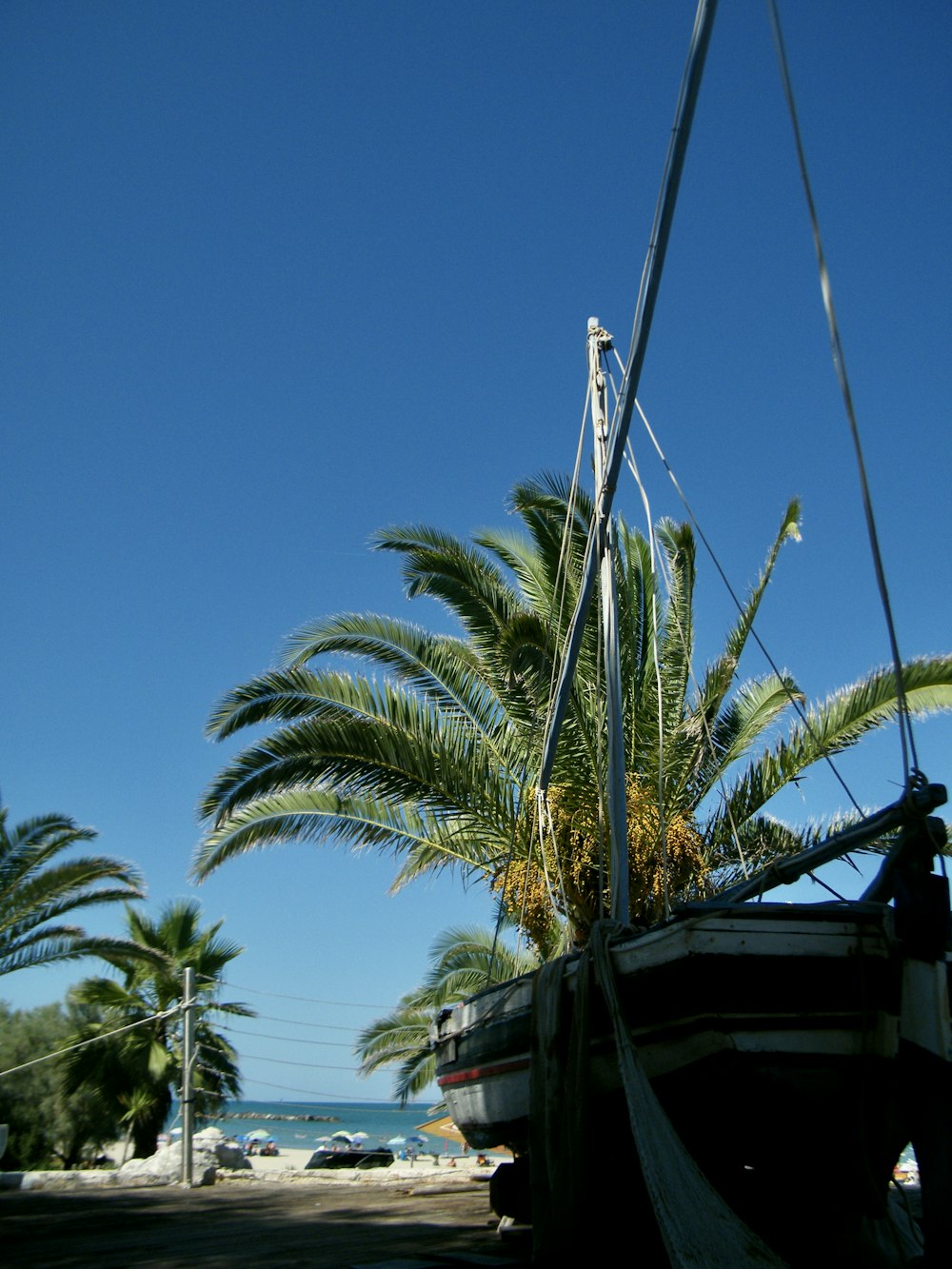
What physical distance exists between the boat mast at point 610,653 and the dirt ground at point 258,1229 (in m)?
2.42

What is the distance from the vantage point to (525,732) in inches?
453

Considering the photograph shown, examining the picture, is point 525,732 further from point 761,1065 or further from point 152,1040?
point 152,1040

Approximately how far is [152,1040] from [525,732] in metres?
16.3

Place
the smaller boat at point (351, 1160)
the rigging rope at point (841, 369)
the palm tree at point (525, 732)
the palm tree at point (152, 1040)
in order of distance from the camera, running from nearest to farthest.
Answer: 1. the rigging rope at point (841, 369)
2. the palm tree at point (525, 732)
3. the palm tree at point (152, 1040)
4. the smaller boat at point (351, 1160)

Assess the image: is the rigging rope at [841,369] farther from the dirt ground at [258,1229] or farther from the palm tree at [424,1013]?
the palm tree at [424,1013]

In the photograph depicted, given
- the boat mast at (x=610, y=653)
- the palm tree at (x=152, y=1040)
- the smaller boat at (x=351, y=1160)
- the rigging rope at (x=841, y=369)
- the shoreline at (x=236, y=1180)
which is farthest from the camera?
the smaller boat at (x=351, y=1160)

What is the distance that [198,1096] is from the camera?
23766 millimetres

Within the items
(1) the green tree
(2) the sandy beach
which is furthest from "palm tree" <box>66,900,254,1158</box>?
(2) the sandy beach

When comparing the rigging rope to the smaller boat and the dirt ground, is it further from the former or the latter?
the smaller boat

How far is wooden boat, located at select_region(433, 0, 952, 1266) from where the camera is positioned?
4402 millimetres

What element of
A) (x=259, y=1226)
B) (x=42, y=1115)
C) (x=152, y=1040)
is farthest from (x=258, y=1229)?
(x=42, y=1115)

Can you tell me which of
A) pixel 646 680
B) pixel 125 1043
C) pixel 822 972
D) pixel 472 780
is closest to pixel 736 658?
pixel 646 680

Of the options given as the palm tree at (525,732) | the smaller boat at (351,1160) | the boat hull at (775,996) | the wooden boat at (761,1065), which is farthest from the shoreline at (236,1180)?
the smaller boat at (351,1160)

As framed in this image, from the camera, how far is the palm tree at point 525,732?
1070 cm
